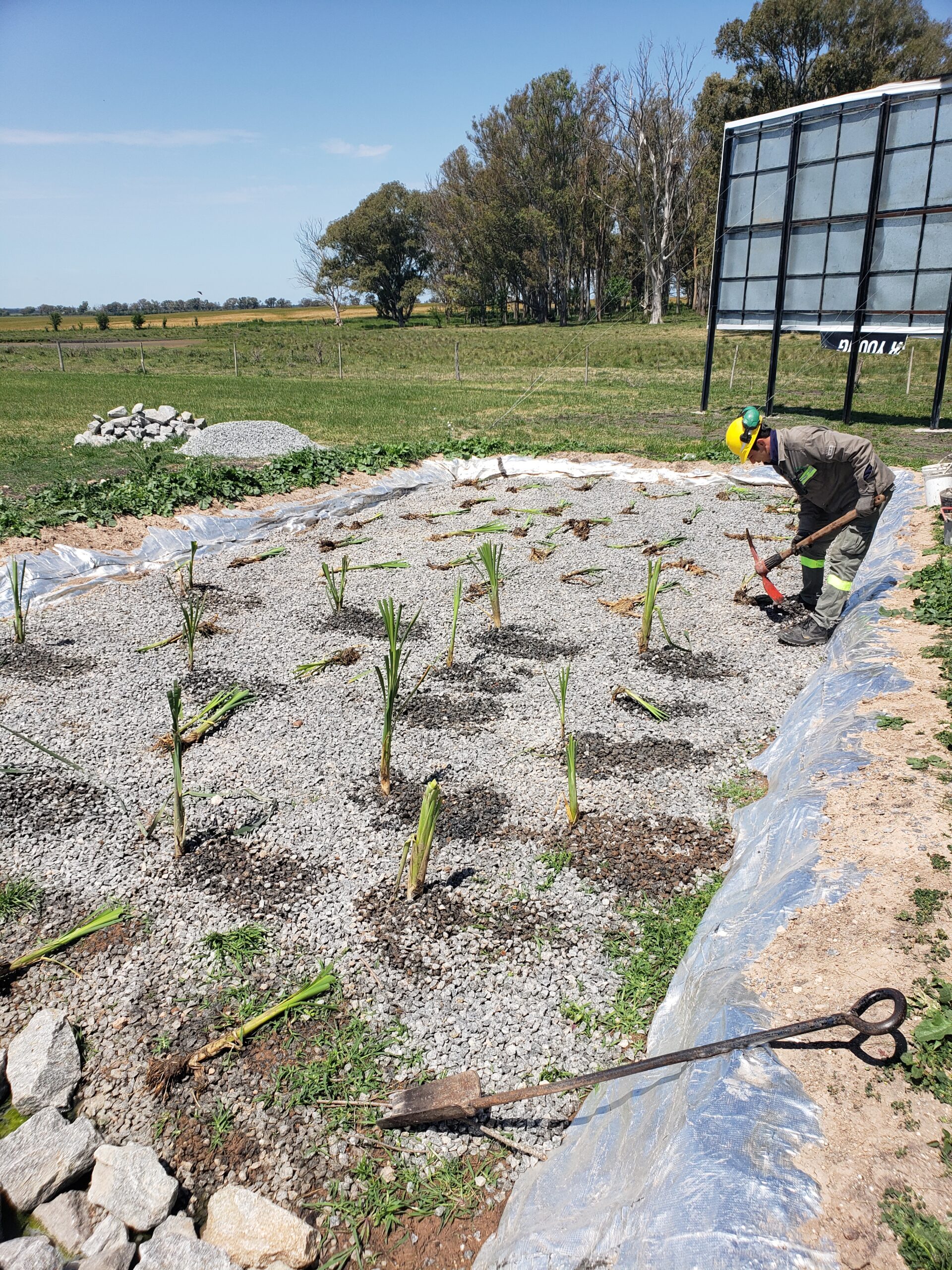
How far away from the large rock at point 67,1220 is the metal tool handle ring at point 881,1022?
6.91 feet

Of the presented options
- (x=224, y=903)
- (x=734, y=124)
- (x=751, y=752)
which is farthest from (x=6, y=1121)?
(x=734, y=124)

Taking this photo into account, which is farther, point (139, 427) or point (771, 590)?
point (139, 427)

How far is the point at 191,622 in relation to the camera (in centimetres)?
538

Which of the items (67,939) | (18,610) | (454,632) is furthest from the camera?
(18,610)

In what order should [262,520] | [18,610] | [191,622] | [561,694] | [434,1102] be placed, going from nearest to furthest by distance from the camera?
A: [434,1102]
[561,694]
[191,622]
[18,610]
[262,520]

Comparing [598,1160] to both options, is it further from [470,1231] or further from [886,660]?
[886,660]

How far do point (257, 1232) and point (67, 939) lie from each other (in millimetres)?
1405

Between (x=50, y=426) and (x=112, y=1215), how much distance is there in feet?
49.9

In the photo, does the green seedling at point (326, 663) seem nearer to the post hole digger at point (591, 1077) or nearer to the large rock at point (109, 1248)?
the post hole digger at point (591, 1077)

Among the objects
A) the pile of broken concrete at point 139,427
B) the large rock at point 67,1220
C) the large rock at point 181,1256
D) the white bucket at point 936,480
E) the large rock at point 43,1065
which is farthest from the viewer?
the pile of broken concrete at point 139,427

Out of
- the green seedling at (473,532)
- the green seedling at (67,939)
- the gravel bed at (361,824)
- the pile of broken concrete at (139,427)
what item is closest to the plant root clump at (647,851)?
the gravel bed at (361,824)

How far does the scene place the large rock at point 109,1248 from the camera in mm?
2150

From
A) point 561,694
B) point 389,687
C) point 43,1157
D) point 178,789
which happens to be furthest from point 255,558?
point 43,1157

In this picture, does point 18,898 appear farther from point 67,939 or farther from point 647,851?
point 647,851
